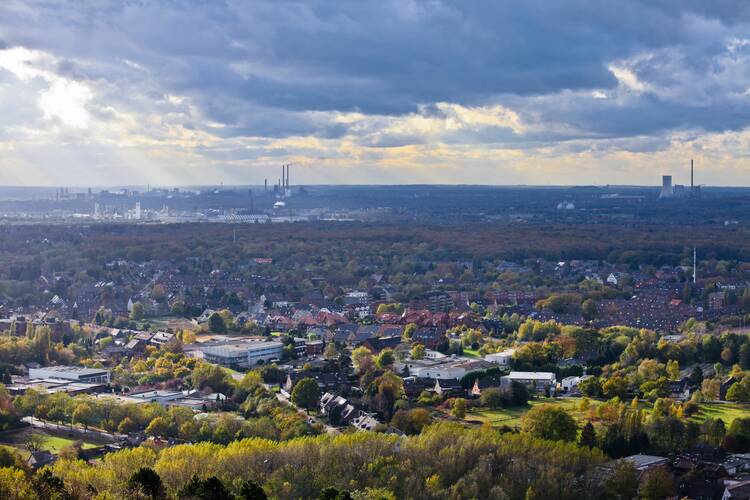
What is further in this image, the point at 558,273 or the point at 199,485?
the point at 558,273

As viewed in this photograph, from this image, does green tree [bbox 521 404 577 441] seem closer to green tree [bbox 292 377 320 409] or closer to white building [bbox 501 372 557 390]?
green tree [bbox 292 377 320 409]

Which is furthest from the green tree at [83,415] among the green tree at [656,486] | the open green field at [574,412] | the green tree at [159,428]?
the green tree at [656,486]

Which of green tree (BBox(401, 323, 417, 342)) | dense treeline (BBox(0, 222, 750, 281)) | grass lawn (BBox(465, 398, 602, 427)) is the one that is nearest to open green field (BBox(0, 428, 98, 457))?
grass lawn (BBox(465, 398, 602, 427))

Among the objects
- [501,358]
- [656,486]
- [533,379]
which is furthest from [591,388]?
[656,486]

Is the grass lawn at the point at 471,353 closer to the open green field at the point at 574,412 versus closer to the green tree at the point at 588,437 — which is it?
the open green field at the point at 574,412

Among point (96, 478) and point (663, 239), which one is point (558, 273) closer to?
point (663, 239)

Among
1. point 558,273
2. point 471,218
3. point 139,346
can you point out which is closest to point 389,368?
point 139,346

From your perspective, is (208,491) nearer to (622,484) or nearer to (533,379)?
(622,484)
